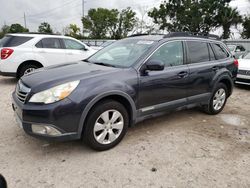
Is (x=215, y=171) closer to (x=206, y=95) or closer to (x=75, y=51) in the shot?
(x=206, y=95)

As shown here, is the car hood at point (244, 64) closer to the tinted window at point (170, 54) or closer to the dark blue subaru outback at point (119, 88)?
the dark blue subaru outback at point (119, 88)

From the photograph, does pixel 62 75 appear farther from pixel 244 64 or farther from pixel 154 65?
pixel 244 64

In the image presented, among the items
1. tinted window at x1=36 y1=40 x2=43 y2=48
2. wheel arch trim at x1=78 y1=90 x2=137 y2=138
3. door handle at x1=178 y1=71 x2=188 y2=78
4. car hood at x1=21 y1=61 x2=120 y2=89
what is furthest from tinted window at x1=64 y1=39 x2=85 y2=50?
wheel arch trim at x1=78 y1=90 x2=137 y2=138

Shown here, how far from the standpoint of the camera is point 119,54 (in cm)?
386

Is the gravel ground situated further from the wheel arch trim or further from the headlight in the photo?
the headlight

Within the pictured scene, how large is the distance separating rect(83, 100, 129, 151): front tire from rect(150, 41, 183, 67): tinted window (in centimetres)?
102

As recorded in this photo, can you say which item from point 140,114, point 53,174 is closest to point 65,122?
point 53,174

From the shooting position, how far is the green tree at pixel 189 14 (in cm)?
3316

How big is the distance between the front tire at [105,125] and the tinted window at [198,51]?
1.76 metres

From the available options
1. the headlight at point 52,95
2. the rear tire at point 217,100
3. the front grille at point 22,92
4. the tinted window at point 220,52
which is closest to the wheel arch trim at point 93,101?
the headlight at point 52,95

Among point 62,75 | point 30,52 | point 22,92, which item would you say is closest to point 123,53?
point 62,75

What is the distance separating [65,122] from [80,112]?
0.21m

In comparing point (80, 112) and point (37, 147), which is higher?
point (80, 112)

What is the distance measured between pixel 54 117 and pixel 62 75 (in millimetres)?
649
